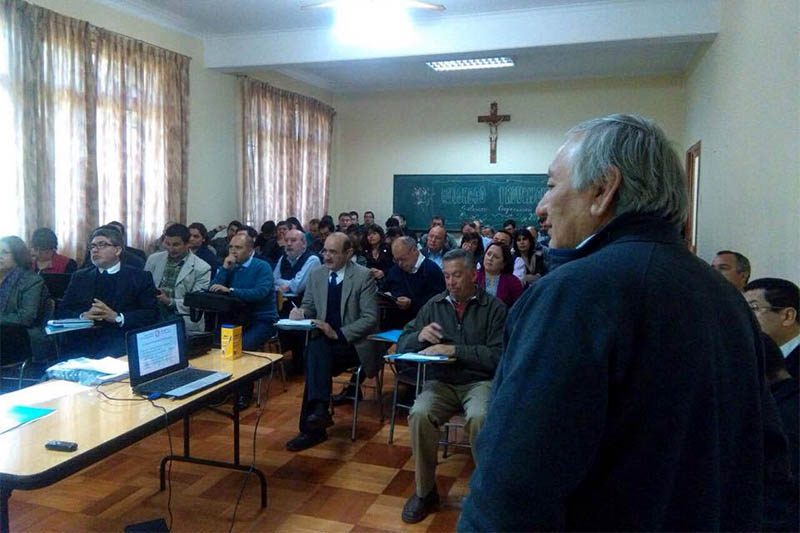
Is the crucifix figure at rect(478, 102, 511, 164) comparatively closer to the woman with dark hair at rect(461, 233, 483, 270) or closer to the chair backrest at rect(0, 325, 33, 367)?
the woman with dark hair at rect(461, 233, 483, 270)

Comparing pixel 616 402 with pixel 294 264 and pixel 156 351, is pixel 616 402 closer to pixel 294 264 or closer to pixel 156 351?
pixel 156 351

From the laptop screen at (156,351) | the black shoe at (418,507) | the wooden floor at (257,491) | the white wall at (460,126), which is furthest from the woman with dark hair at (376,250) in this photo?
the white wall at (460,126)

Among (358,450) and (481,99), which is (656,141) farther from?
(481,99)

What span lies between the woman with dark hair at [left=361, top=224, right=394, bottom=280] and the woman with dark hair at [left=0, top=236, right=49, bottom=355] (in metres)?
2.98

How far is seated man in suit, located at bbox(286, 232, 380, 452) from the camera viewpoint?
3.54 metres

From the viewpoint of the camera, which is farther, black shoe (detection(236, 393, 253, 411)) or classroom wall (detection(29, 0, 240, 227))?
classroom wall (detection(29, 0, 240, 227))

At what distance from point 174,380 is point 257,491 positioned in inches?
32.6

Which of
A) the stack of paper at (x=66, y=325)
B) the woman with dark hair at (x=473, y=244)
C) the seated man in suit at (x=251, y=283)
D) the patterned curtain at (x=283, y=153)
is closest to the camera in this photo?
the stack of paper at (x=66, y=325)

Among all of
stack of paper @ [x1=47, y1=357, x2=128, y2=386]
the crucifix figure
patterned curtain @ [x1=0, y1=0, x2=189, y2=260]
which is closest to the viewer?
stack of paper @ [x1=47, y1=357, x2=128, y2=386]

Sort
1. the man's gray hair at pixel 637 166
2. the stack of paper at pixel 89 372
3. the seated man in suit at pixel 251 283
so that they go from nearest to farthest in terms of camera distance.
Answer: the man's gray hair at pixel 637 166
the stack of paper at pixel 89 372
the seated man in suit at pixel 251 283

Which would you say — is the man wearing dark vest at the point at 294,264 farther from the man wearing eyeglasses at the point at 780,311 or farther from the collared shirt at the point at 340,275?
the man wearing eyeglasses at the point at 780,311

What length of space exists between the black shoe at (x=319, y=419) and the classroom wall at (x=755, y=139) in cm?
257

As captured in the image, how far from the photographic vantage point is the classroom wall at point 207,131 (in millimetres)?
6539

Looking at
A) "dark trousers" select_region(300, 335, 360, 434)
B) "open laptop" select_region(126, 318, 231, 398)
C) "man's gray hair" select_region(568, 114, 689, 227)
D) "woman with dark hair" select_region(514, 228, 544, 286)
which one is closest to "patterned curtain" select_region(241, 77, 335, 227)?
"woman with dark hair" select_region(514, 228, 544, 286)
